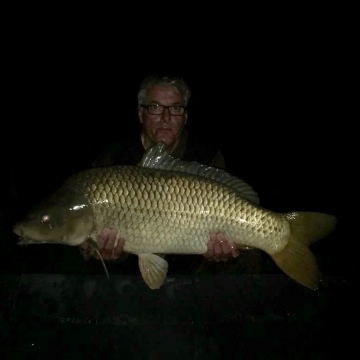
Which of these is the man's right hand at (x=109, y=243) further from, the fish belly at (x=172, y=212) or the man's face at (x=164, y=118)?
the man's face at (x=164, y=118)

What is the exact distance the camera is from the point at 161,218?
66.3 inches

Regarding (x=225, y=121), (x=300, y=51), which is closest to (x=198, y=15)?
(x=300, y=51)

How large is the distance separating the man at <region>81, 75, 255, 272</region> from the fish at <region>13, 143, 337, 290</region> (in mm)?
210

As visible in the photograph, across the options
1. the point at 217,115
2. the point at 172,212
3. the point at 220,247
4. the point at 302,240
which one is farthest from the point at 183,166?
the point at 217,115

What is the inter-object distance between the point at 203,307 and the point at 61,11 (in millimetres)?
13808

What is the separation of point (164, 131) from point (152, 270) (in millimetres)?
843

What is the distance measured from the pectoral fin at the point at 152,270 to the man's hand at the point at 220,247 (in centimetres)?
21

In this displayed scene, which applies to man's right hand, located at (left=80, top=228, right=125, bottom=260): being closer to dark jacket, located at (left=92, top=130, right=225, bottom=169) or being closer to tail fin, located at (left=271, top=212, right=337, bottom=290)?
tail fin, located at (left=271, top=212, right=337, bottom=290)

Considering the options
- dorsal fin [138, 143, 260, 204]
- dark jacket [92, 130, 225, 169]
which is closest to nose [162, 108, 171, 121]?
dark jacket [92, 130, 225, 169]

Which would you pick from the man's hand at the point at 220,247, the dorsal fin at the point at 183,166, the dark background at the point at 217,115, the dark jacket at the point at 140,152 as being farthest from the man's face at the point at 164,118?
the dark background at the point at 217,115

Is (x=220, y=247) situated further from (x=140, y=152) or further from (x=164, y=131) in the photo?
(x=140, y=152)

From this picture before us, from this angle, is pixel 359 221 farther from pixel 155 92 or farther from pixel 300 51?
pixel 300 51

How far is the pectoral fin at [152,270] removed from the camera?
1707 millimetres

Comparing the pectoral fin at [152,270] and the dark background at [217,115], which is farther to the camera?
the dark background at [217,115]
